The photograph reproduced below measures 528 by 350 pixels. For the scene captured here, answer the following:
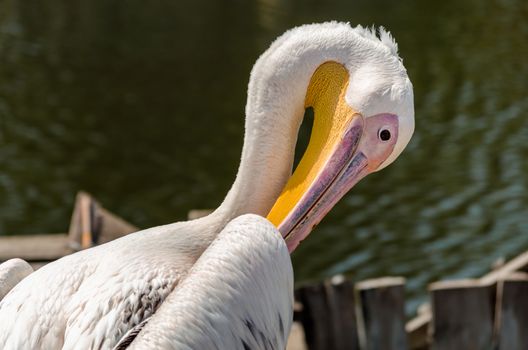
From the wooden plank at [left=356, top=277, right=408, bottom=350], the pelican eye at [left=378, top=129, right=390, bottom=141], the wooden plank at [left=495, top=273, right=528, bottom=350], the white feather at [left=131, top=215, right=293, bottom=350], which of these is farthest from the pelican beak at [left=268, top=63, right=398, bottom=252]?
the wooden plank at [left=495, top=273, right=528, bottom=350]

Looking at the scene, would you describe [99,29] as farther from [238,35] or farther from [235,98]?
[235,98]

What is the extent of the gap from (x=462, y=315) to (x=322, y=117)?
290 centimetres

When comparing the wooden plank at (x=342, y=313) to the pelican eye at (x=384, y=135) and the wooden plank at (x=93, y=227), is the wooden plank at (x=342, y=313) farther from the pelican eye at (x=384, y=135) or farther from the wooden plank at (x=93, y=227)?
the pelican eye at (x=384, y=135)

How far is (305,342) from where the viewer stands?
5.95 metres

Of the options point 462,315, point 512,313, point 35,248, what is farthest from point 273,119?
point 35,248

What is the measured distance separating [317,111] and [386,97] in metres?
0.30

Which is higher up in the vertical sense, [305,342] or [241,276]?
[241,276]

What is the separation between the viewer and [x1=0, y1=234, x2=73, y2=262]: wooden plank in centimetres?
621

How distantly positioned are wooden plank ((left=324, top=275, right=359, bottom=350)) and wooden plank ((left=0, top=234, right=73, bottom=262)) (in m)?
1.68

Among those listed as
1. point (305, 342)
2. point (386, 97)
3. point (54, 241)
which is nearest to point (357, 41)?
point (386, 97)

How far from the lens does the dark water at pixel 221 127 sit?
33.8ft

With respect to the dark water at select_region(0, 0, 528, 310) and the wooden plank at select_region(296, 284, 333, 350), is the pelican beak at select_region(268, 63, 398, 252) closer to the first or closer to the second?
→ the wooden plank at select_region(296, 284, 333, 350)

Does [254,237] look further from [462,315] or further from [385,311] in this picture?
[462,315]

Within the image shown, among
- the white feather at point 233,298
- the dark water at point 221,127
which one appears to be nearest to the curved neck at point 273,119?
the white feather at point 233,298
